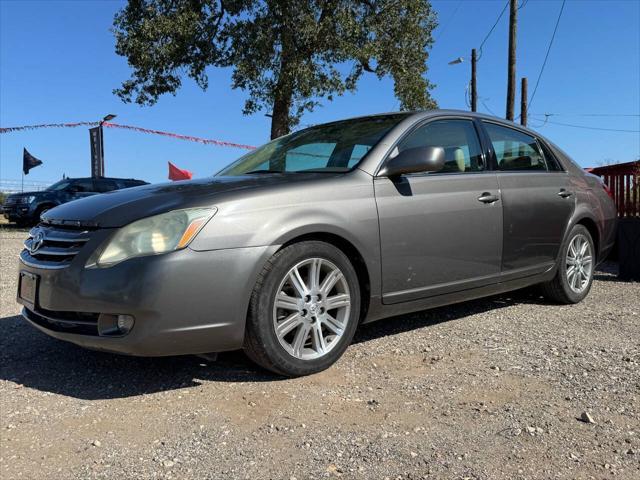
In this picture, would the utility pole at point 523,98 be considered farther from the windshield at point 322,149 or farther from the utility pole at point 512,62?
the windshield at point 322,149

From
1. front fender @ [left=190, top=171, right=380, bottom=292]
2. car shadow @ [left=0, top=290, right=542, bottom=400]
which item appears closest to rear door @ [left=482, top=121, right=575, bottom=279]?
car shadow @ [left=0, top=290, right=542, bottom=400]

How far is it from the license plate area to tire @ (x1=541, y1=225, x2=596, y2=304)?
12.9 feet

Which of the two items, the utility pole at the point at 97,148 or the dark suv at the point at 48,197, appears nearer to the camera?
the dark suv at the point at 48,197

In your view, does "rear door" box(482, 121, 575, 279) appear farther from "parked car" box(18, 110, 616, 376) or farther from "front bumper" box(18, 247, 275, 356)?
"front bumper" box(18, 247, 275, 356)

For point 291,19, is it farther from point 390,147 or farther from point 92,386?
point 92,386

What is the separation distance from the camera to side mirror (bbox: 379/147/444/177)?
3385mm

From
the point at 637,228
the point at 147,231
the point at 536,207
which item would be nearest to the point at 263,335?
the point at 147,231

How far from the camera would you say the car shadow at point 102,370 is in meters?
3.04

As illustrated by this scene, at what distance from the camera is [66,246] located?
298 centimetres

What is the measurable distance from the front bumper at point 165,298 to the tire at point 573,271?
2.98 metres

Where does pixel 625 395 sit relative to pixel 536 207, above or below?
below

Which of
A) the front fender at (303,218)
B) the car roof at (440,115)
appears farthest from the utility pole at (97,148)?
the front fender at (303,218)

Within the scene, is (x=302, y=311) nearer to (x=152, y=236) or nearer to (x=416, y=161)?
(x=152, y=236)

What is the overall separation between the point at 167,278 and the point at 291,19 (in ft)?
42.1
